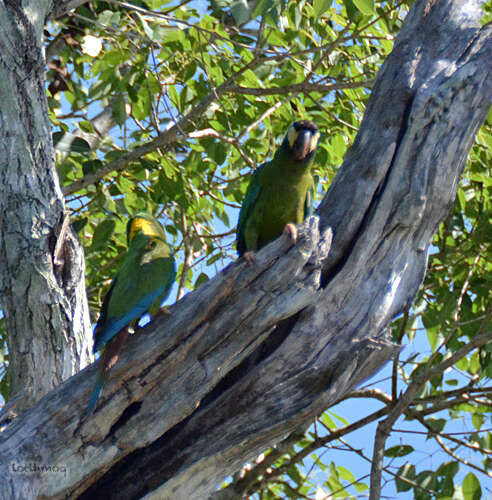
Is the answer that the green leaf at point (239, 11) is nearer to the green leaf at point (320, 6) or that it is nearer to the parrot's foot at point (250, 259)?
the green leaf at point (320, 6)

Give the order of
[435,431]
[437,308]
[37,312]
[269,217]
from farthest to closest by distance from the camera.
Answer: [437,308] → [435,431] → [269,217] → [37,312]

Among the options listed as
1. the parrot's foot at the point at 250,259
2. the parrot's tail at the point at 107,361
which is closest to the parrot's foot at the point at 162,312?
the parrot's tail at the point at 107,361

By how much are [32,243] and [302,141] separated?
1.25m

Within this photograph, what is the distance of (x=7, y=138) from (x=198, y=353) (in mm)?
1258

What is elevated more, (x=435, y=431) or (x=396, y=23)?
(x=396, y=23)

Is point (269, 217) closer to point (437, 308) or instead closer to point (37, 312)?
→ point (37, 312)

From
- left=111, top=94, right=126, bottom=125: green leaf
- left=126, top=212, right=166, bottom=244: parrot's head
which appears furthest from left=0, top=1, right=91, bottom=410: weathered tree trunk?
left=111, top=94, right=126, bottom=125: green leaf

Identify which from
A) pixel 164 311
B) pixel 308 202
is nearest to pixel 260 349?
pixel 164 311

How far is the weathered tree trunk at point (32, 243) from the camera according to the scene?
9.70 ft

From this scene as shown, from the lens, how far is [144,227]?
310 cm

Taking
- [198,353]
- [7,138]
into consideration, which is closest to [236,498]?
[198,353]

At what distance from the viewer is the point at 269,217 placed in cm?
330

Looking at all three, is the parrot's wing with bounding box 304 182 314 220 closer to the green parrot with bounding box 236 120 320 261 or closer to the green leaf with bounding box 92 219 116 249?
the green parrot with bounding box 236 120 320 261

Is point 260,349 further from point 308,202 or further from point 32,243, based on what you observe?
point 32,243
